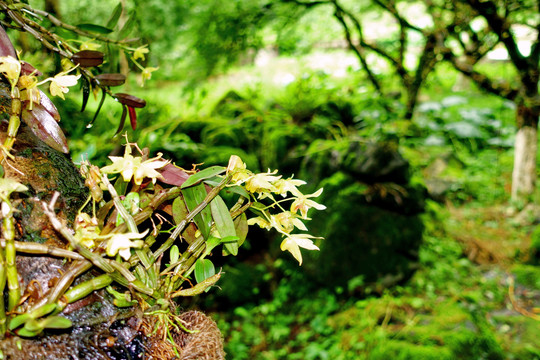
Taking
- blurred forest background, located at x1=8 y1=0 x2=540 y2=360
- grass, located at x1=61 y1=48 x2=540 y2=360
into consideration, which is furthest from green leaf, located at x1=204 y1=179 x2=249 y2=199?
blurred forest background, located at x1=8 y1=0 x2=540 y2=360

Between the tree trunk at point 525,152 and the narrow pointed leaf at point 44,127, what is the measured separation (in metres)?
3.48

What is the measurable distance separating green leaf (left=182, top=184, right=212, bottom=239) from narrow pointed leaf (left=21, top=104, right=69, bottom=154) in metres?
0.20

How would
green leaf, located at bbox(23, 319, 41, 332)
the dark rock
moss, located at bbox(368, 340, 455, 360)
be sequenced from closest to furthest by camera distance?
green leaf, located at bbox(23, 319, 41, 332) < moss, located at bbox(368, 340, 455, 360) < the dark rock

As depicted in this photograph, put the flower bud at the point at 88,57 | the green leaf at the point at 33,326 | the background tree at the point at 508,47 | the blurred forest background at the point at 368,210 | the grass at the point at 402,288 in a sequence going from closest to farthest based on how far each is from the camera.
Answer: the green leaf at the point at 33,326
the flower bud at the point at 88,57
the grass at the point at 402,288
the blurred forest background at the point at 368,210
the background tree at the point at 508,47

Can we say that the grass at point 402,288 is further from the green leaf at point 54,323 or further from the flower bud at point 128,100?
the green leaf at point 54,323

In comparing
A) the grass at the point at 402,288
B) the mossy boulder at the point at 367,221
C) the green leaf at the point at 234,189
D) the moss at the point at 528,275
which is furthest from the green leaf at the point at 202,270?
the moss at the point at 528,275

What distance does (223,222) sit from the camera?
549mm

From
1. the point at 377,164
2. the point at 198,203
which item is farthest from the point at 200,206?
the point at 377,164

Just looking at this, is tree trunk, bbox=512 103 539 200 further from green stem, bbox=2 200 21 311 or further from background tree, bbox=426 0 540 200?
green stem, bbox=2 200 21 311

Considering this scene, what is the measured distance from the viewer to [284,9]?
10.6 feet

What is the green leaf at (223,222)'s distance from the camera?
0.54 m

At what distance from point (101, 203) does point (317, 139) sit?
8.84ft

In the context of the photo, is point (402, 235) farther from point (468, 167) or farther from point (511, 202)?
point (468, 167)

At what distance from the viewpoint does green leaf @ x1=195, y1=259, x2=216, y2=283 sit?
1.75ft
